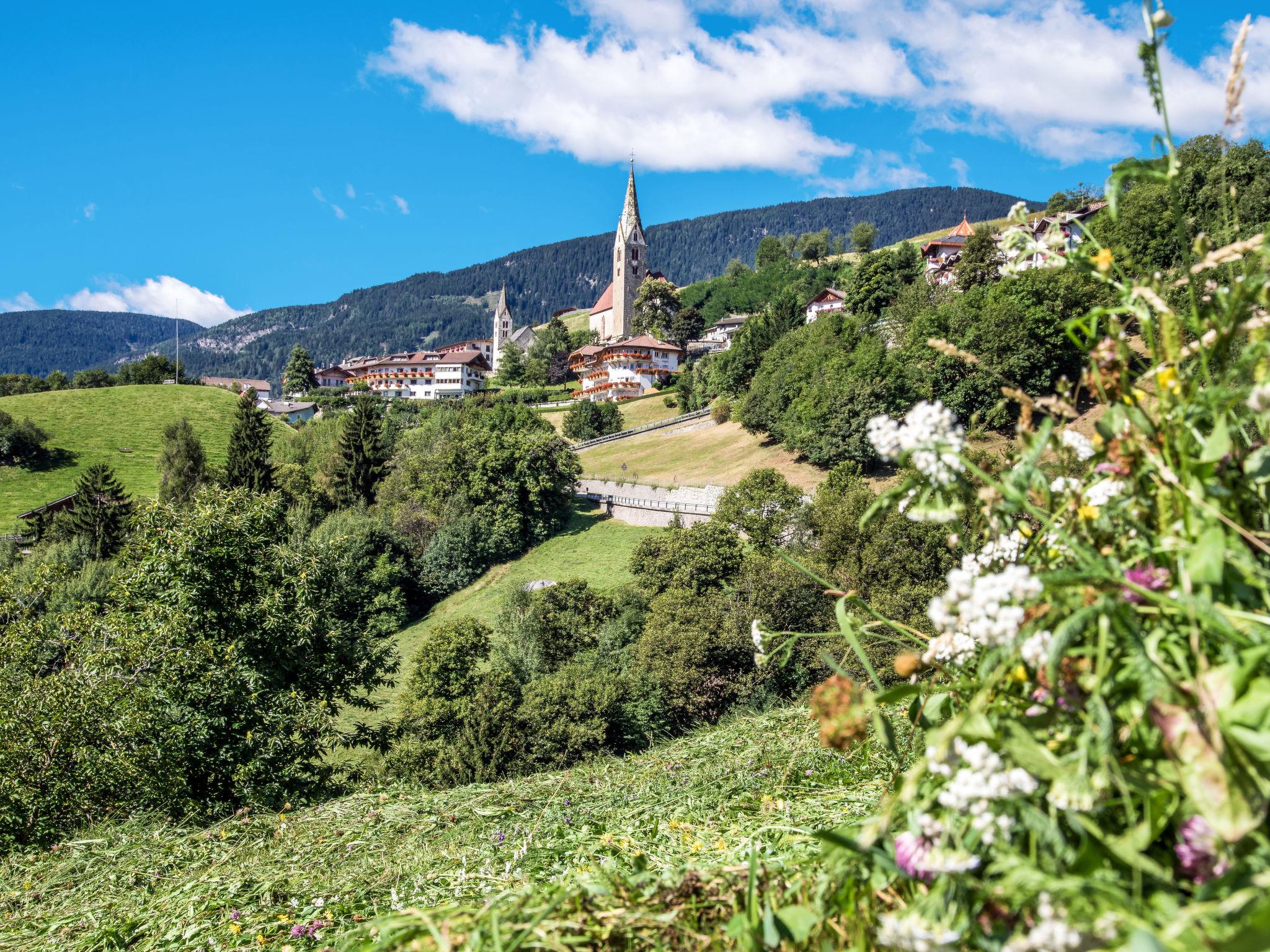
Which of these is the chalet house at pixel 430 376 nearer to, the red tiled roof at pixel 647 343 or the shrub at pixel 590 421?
the red tiled roof at pixel 647 343

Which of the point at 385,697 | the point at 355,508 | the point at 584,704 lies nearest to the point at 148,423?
the point at 355,508

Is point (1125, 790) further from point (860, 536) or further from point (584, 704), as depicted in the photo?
point (860, 536)

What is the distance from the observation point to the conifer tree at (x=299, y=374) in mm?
98125

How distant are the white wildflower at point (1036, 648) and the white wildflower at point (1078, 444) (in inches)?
19.6

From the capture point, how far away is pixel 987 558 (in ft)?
4.64

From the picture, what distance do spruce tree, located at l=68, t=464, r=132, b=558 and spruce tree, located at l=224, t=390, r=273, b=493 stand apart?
5.26m

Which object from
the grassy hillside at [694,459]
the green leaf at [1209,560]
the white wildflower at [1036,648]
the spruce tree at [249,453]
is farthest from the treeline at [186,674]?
the spruce tree at [249,453]

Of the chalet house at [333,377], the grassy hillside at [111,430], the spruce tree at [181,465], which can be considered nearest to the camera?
the spruce tree at [181,465]

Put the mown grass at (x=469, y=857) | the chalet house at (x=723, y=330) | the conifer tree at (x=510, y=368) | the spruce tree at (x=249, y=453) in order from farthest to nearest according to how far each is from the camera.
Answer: the conifer tree at (x=510, y=368), the chalet house at (x=723, y=330), the spruce tree at (x=249, y=453), the mown grass at (x=469, y=857)

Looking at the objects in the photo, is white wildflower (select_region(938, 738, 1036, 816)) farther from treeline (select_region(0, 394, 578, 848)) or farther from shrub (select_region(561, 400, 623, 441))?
shrub (select_region(561, 400, 623, 441))

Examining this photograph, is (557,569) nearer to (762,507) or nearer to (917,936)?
(762,507)

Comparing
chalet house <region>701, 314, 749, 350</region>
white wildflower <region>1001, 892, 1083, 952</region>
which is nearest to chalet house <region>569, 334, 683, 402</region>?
chalet house <region>701, 314, 749, 350</region>

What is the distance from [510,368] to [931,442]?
303ft

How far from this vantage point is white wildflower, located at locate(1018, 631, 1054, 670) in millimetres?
946
